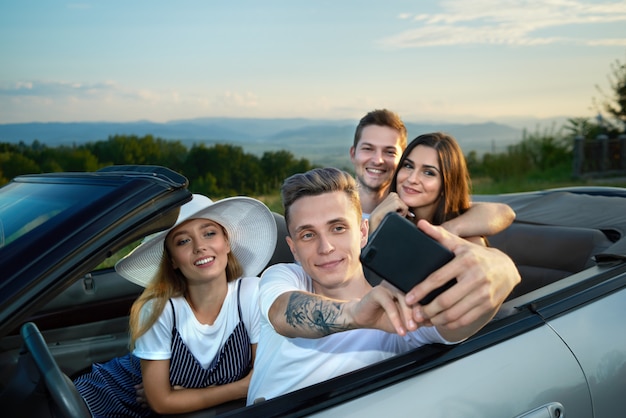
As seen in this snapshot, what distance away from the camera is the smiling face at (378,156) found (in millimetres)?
3600

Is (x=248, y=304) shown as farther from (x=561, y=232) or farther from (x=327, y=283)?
(x=561, y=232)

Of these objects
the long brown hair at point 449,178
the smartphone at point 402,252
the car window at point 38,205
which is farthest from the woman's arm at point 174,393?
the long brown hair at point 449,178

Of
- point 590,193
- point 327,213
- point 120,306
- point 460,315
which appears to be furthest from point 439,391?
point 590,193

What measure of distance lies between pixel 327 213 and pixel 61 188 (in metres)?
0.76

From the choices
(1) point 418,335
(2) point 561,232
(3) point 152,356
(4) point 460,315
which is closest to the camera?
(4) point 460,315

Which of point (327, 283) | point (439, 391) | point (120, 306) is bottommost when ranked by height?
point (120, 306)

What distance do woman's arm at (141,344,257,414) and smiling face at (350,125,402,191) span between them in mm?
1695

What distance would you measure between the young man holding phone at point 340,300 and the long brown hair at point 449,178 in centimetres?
101

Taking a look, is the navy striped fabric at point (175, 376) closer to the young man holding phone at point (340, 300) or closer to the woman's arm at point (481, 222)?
the young man holding phone at point (340, 300)

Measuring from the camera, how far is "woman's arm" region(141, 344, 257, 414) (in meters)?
2.18

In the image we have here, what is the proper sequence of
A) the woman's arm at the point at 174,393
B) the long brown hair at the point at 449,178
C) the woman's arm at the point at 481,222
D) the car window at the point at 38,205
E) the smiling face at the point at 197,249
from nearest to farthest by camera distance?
the car window at the point at 38,205 < the woman's arm at the point at 174,393 < the smiling face at the point at 197,249 < the woman's arm at the point at 481,222 < the long brown hair at the point at 449,178

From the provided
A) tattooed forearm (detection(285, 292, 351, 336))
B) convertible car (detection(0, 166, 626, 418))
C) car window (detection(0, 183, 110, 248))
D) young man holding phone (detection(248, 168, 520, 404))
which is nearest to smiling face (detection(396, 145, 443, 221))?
convertible car (detection(0, 166, 626, 418))

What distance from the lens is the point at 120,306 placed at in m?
2.95

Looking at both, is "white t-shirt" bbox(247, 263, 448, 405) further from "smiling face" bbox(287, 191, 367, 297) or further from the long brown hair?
the long brown hair
